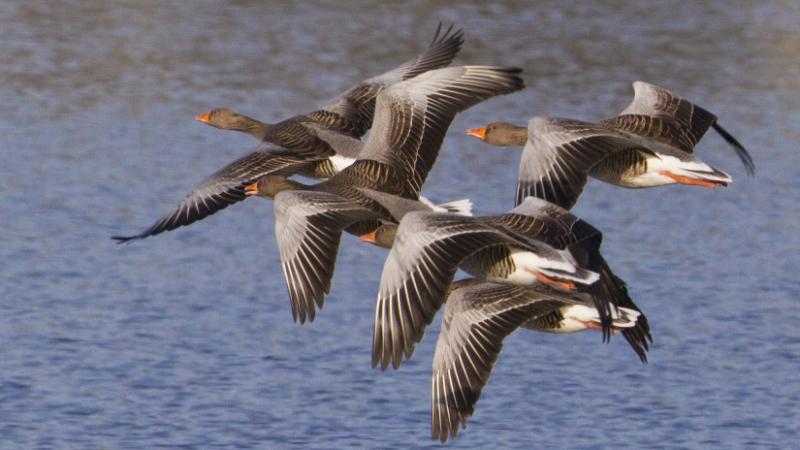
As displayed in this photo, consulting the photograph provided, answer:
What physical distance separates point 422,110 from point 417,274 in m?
3.93

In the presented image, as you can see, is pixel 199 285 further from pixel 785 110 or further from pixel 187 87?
pixel 785 110

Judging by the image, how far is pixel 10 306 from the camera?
2398 cm

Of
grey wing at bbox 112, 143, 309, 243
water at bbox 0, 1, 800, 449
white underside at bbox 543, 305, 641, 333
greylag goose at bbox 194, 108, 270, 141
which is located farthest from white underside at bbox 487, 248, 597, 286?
greylag goose at bbox 194, 108, 270, 141

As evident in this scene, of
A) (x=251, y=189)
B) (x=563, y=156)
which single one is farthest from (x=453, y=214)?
(x=251, y=189)

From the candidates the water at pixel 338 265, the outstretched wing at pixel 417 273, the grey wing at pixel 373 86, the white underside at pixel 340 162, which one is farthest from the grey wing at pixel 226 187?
the outstretched wing at pixel 417 273

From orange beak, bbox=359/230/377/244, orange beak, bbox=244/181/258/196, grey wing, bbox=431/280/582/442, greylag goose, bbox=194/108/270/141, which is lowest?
grey wing, bbox=431/280/582/442

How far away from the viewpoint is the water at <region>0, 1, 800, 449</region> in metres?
21.0

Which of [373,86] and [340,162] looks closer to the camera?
[340,162]

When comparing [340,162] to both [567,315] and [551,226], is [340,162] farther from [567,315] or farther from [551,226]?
[551,226]

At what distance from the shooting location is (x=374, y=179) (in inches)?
635

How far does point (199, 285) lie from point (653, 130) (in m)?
9.70

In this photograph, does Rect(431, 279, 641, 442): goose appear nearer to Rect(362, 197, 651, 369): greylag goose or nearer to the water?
Rect(362, 197, 651, 369): greylag goose

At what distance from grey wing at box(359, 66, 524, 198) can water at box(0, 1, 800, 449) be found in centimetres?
447

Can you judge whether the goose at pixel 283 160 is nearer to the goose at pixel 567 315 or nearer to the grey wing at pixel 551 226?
the goose at pixel 567 315
